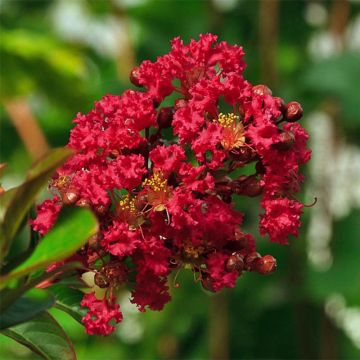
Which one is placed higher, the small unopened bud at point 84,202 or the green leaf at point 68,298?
the small unopened bud at point 84,202

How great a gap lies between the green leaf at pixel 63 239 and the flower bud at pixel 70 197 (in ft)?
0.48

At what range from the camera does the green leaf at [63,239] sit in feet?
2.37

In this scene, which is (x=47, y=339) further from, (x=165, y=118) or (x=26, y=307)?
(x=165, y=118)

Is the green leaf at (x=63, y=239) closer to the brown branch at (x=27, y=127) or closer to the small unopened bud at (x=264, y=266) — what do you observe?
the small unopened bud at (x=264, y=266)

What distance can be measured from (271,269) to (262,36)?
3679 millimetres

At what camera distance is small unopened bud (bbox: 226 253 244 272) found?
35.5 inches

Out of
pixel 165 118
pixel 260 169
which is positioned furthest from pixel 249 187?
pixel 165 118

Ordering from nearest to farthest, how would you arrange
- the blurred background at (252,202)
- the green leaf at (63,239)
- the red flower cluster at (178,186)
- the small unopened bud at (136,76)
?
the green leaf at (63,239)
the red flower cluster at (178,186)
the small unopened bud at (136,76)
the blurred background at (252,202)

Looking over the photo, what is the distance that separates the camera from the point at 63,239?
74 centimetres

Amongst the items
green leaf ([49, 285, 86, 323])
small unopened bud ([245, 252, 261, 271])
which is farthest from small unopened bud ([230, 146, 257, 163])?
green leaf ([49, 285, 86, 323])

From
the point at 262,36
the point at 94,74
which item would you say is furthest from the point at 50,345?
the point at 94,74

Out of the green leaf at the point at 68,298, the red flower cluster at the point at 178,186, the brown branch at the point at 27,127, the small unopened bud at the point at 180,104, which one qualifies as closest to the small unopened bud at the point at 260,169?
the red flower cluster at the point at 178,186

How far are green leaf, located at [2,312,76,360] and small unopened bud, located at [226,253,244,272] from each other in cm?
18

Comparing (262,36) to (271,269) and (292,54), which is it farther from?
(271,269)
